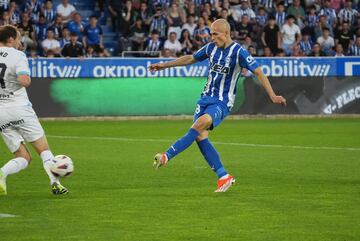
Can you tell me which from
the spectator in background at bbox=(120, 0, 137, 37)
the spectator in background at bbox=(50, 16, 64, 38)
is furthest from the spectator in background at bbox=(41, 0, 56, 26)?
the spectator in background at bbox=(120, 0, 137, 37)

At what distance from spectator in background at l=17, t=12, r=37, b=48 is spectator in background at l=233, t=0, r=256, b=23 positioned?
6.68m

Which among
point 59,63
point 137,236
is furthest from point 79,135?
point 137,236

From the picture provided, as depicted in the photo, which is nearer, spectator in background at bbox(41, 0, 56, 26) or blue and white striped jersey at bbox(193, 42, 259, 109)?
blue and white striped jersey at bbox(193, 42, 259, 109)

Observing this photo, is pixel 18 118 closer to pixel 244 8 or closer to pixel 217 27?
pixel 217 27

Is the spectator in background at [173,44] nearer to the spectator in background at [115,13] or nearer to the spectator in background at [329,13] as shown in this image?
the spectator in background at [115,13]

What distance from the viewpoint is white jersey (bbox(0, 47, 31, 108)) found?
11.5 metres

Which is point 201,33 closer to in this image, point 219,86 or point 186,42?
point 186,42

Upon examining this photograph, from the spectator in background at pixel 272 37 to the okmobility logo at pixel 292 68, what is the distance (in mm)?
2470

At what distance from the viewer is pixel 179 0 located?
31.8 metres

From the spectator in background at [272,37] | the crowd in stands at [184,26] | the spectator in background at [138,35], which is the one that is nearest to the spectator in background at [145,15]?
the crowd in stands at [184,26]

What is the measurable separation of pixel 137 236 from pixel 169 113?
18.9 meters

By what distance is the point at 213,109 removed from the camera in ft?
41.2

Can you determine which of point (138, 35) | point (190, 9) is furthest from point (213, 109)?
point (190, 9)

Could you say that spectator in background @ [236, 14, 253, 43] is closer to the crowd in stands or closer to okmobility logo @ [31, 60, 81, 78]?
the crowd in stands
